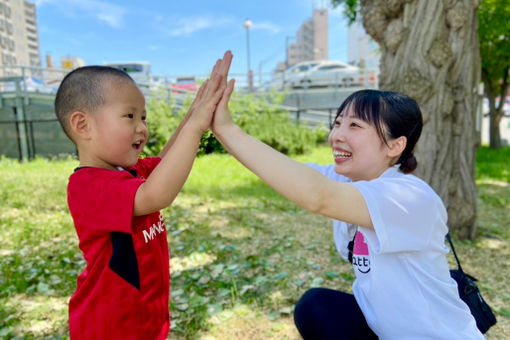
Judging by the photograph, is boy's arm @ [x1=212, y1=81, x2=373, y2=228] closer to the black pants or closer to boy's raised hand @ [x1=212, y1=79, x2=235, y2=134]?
boy's raised hand @ [x1=212, y1=79, x2=235, y2=134]

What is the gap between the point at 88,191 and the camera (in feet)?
4.25

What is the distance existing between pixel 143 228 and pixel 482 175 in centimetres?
854

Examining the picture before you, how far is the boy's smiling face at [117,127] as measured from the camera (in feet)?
4.38

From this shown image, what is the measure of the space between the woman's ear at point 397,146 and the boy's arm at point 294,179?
389 millimetres

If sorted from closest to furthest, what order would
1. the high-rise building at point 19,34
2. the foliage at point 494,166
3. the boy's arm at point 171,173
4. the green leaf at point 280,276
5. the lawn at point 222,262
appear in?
1. the boy's arm at point 171,173
2. the lawn at point 222,262
3. the green leaf at point 280,276
4. the foliage at point 494,166
5. the high-rise building at point 19,34

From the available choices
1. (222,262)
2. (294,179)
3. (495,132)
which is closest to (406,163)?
(294,179)

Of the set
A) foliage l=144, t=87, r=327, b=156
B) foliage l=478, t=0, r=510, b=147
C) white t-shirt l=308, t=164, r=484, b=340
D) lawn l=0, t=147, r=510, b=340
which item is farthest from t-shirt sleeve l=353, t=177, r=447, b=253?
foliage l=478, t=0, r=510, b=147

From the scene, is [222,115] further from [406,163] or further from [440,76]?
[440,76]

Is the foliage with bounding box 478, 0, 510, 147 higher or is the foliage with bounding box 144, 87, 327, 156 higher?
the foliage with bounding box 478, 0, 510, 147

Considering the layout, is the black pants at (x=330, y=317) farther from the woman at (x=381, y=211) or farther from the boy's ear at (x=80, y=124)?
the boy's ear at (x=80, y=124)

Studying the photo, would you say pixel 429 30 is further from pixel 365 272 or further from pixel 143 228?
pixel 143 228

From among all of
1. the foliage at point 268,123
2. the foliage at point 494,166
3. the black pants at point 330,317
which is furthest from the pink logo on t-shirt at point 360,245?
the foliage at point 268,123

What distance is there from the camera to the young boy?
1295 millimetres

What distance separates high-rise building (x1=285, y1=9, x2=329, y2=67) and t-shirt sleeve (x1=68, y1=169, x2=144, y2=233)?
10174 centimetres
